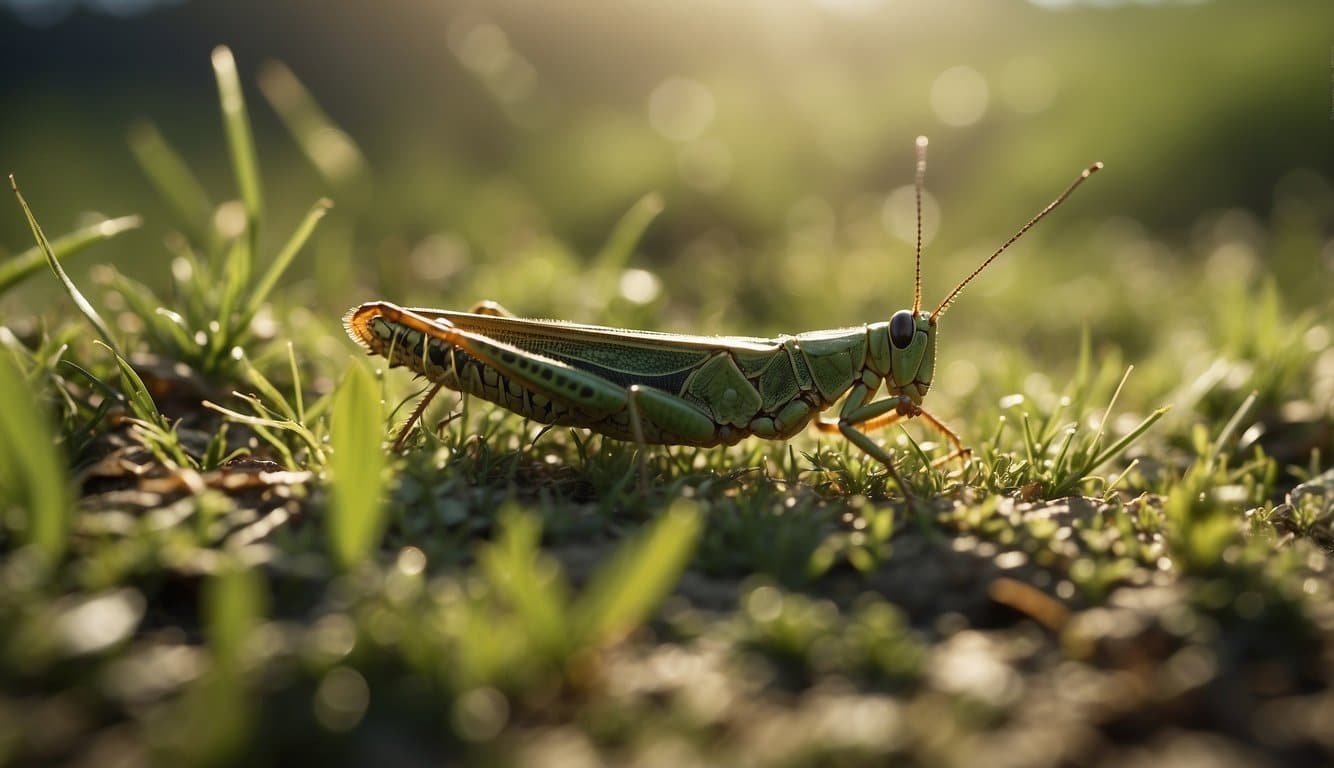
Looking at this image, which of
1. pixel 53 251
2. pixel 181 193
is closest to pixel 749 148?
pixel 181 193

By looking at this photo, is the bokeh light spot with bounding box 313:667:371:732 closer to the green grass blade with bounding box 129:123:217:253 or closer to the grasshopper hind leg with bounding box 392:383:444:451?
the grasshopper hind leg with bounding box 392:383:444:451

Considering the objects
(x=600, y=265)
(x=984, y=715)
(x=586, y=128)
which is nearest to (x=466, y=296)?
(x=600, y=265)

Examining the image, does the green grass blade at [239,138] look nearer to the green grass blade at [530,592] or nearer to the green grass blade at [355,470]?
the green grass blade at [355,470]

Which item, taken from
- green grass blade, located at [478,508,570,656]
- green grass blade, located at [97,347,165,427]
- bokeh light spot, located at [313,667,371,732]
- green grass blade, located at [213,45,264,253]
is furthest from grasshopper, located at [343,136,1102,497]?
bokeh light spot, located at [313,667,371,732]

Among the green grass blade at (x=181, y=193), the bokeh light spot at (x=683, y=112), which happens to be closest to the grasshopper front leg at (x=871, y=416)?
the green grass blade at (x=181, y=193)

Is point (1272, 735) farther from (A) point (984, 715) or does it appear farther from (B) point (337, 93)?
(B) point (337, 93)

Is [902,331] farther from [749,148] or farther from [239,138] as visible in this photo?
[749,148]

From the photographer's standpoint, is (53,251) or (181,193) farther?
(181,193)
